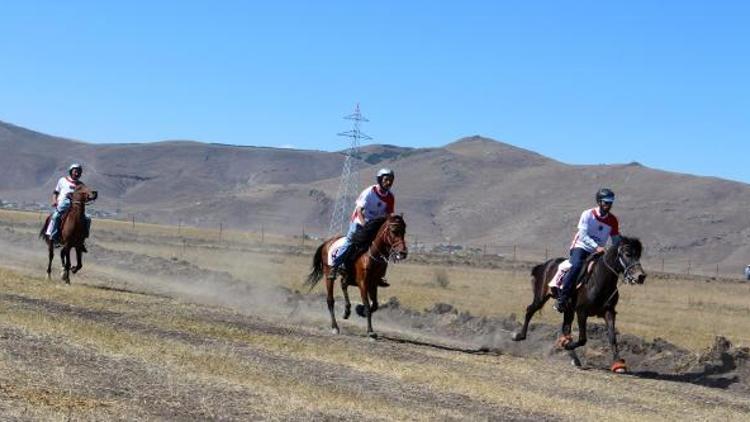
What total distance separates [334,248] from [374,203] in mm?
1567

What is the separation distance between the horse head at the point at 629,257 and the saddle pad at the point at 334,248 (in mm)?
5841

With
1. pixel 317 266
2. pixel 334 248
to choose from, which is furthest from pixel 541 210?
pixel 334 248

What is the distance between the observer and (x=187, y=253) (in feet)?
195

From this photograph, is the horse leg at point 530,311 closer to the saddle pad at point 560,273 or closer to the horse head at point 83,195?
the saddle pad at point 560,273

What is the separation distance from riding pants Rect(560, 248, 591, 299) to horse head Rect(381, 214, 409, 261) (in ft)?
9.87

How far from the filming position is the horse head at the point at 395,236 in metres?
19.7

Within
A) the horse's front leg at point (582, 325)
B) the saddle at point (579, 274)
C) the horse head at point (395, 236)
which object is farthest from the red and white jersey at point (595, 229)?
the horse head at point (395, 236)

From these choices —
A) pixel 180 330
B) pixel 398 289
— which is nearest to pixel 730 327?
pixel 398 289

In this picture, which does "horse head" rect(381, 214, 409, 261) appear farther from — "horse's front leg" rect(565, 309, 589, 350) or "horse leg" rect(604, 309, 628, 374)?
"horse leg" rect(604, 309, 628, 374)

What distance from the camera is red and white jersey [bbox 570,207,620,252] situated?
1962 cm

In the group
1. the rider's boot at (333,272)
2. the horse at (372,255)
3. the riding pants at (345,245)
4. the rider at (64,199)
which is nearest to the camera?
the horse at (372,255)

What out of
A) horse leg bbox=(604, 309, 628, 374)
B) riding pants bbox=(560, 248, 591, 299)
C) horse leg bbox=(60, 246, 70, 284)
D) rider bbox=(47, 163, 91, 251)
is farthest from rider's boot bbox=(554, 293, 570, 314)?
→ horse leg bbox=(60, 246, 70, 284)

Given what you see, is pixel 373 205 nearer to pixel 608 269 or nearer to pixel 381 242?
pixel 381 242

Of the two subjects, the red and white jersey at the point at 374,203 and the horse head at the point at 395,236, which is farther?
the red and white jersey at the point at 374,203
